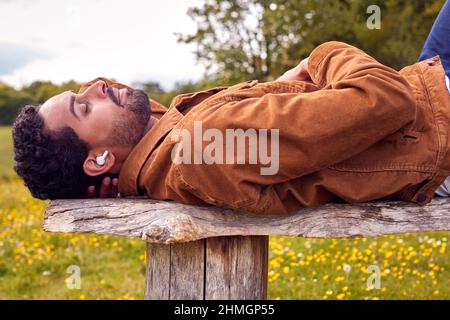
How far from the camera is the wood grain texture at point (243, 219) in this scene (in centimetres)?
259

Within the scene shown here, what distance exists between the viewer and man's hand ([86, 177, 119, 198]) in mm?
2932

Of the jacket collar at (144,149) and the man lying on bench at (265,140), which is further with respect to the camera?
the jacket collar at (144,149)

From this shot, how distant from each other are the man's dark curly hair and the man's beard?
150 millimetres

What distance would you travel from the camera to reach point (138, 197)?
114 inches

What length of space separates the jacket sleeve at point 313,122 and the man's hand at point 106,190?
61 centimetres

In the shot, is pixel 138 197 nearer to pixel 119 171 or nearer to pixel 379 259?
pixel 119 171

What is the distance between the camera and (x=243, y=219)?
2.63 metres

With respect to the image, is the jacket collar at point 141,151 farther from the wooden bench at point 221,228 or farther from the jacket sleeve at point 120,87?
the jacket sleeve at point 120,87

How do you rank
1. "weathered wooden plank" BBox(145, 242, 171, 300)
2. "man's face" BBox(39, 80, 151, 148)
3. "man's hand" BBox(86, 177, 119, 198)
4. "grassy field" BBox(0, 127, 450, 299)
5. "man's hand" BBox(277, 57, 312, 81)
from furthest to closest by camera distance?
"grassy field" BBox(0, 127, 450, 299), "man's hand" BBox(277, 57, 312, 81), "man's hand" BBox(86, 177, 119, 198), "man's face" BBox(39, 80, 151, 148), "weathered wooden plank" BBox(145, 242, 171, 300)

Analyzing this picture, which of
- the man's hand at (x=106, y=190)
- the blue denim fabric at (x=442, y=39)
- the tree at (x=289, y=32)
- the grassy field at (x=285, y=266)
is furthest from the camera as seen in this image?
the tree at (x=289, y=32)

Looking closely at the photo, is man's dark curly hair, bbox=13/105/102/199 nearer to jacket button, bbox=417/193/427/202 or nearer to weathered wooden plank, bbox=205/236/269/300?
weathered wooden plank, bbox=205/236/269/300

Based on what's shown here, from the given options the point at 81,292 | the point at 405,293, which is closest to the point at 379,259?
the point at 405,293

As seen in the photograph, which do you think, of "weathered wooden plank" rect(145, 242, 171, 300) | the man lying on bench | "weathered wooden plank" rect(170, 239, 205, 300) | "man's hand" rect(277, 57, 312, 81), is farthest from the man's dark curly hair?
"man's hand" rect(277, 57, 312, 81)

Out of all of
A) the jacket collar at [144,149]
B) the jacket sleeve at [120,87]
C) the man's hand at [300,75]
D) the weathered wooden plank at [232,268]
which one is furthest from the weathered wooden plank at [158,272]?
the man's hand at [300,75]
